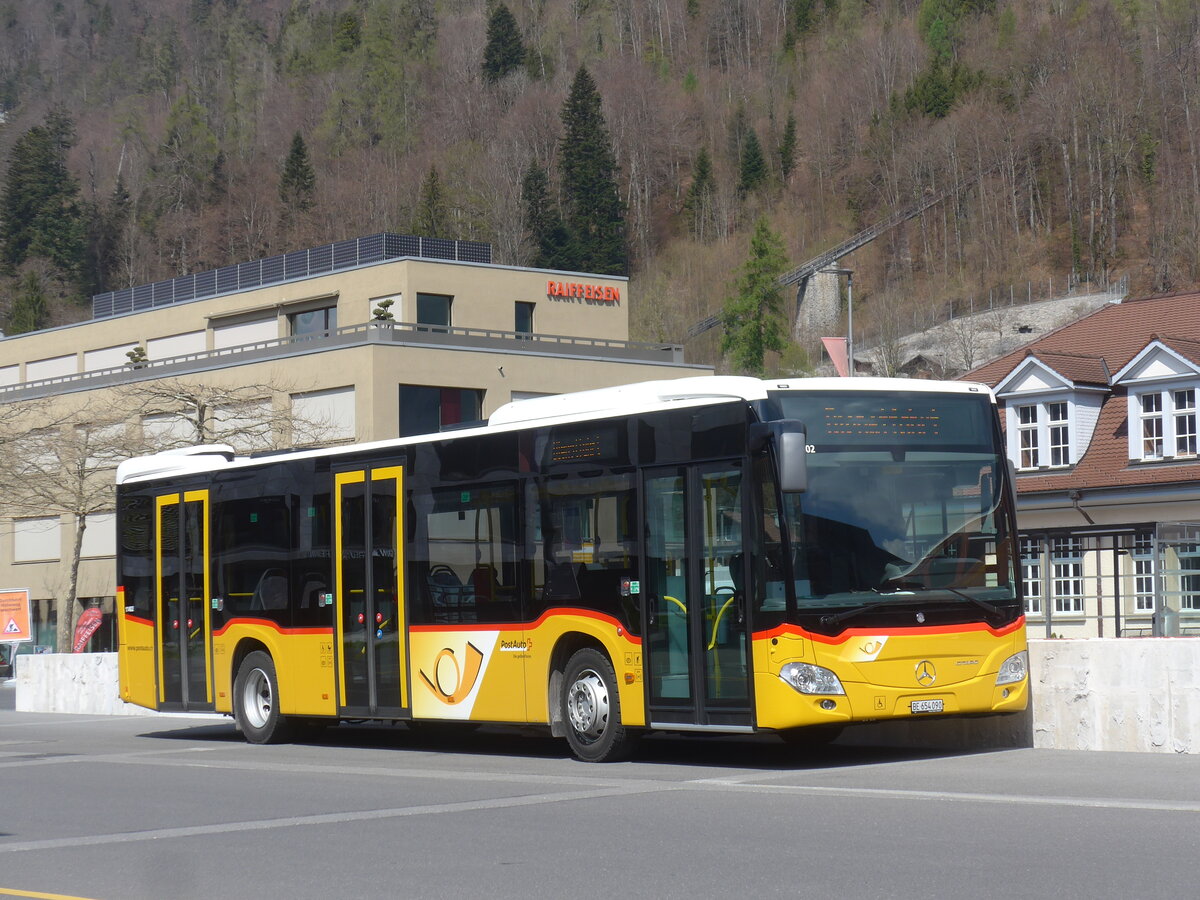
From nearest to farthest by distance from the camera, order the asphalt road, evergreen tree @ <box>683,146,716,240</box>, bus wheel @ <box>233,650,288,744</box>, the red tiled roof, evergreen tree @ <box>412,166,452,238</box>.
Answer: the asphalt road, bus wheel @ <box>233,650,288,744</box>, the red tiled roof, evergreen tree @ <box>412,166,452,238</box>, evergreen tree @ <box>683,146,716,240</box>

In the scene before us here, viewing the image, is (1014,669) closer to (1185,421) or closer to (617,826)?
(617,826)

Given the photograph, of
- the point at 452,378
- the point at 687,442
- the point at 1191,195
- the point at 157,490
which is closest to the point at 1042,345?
the point at 452,378

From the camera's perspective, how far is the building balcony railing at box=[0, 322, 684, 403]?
5509cm

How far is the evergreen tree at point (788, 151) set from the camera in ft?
431

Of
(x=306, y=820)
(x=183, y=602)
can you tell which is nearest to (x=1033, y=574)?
(x=306, y=820)

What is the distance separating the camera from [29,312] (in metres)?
110

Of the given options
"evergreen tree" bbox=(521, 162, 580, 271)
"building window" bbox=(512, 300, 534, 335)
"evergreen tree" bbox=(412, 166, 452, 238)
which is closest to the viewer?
"building window" bbox=(512, 300, 534, 335)

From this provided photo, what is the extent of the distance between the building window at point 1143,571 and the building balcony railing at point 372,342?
3880cm

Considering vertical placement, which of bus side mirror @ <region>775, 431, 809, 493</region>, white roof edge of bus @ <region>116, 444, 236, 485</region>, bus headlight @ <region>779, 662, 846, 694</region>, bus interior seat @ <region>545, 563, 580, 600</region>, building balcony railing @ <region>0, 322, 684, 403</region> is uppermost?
building balcony railing @ <region>0, 322, 684, 403</region>

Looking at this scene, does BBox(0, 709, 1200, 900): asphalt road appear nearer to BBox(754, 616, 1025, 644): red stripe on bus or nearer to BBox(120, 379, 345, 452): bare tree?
BBox(754, 616, 1025, 644): red stripe on bus

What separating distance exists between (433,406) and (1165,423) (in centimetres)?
2487

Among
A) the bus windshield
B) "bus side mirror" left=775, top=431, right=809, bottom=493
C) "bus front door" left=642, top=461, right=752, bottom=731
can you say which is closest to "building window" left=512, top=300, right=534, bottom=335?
"bus front door" left=642, top=461, right=752, bottom=731

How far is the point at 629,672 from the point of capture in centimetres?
1472

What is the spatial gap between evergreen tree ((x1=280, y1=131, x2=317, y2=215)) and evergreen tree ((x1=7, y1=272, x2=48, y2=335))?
2274cm
